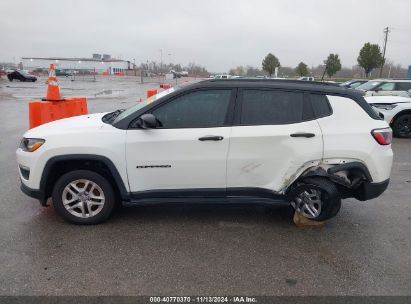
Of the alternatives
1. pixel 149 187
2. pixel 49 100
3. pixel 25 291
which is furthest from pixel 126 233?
pixel 49 100

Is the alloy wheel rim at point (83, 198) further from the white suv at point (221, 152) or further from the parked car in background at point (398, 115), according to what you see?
the parked car in background at point (398, 115)

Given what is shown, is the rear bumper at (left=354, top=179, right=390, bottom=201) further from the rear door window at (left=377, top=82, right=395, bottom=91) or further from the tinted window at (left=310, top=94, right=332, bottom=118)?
the rear door window at (left=377, top=82, right=395, bottom=91)

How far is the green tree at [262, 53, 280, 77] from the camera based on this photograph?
2014 inches

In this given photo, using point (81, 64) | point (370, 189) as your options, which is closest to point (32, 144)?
point (370, 189)

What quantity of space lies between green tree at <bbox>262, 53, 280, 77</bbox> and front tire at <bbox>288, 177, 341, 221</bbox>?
48611 millimetres

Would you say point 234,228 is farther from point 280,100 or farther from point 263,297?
point 280,100

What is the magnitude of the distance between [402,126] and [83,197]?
30.6 feet

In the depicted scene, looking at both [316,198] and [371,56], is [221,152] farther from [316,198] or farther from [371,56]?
[371,56]

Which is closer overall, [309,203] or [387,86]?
[309,203]

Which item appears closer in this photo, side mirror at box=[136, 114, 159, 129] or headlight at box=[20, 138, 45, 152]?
side mirror at box=[136, 114, 159, 129]

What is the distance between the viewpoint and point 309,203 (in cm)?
394

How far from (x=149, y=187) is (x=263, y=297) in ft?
5.66

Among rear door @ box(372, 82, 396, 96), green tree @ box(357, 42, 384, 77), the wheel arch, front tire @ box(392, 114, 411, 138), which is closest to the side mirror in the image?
the wheel arch

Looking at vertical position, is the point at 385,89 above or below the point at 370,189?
above
